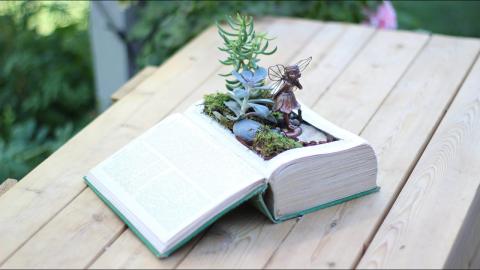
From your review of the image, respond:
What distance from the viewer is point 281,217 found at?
167cm

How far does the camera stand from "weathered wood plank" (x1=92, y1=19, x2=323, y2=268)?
1.57 m

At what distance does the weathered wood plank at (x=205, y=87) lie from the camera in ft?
5.14

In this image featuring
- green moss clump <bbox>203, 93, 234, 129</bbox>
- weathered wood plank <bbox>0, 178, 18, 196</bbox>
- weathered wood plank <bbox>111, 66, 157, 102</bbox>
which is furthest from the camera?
weathered wood plank <bbox>111, 66, 157, 102</bbox>

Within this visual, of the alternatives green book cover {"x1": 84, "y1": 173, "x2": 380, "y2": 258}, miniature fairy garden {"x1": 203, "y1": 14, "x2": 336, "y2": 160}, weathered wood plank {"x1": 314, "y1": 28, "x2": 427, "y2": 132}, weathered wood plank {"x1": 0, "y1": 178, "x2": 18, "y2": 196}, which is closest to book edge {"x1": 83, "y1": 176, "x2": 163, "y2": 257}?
green book cover {"x1": 84, "y1": 173, "x2": 380, "y2": 258}

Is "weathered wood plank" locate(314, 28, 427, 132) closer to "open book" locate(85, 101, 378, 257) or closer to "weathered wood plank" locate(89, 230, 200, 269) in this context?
"open book" locate(85, 101, 378, 257)

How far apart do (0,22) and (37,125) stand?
22.0 inches

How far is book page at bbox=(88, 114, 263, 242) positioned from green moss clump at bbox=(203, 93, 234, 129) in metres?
0.06

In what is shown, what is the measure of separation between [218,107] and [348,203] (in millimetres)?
415

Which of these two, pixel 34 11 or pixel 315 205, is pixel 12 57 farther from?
pixel 315 205

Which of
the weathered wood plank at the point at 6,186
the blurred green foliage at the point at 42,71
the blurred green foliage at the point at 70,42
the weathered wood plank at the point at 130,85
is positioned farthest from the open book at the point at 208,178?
the blurred green foliage at the point at 42,71

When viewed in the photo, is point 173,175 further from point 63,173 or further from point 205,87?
point 205,87

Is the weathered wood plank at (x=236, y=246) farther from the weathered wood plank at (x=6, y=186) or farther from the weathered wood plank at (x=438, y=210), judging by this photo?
the weathered wood plank at (x=6, y=186)

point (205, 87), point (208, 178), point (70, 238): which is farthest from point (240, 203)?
point (205, 87)

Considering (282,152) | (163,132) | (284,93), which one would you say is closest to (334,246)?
(282,152)
